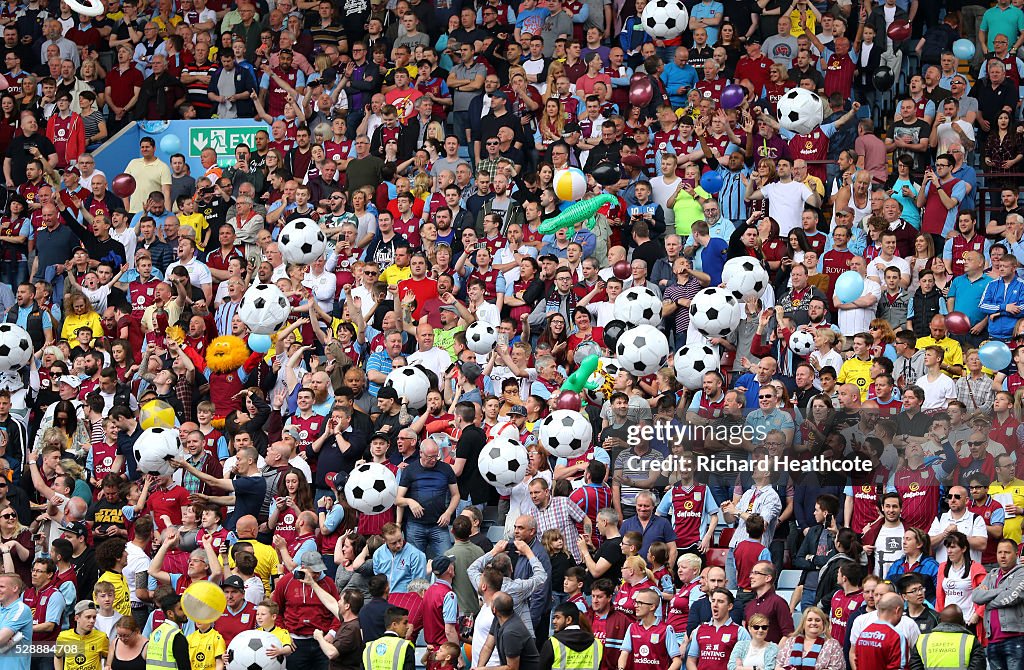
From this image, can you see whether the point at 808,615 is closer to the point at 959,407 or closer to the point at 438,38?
the point at 959,407

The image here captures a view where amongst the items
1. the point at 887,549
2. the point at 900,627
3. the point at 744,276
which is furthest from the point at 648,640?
→ the point at 744,276

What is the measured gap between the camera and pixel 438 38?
25.3 meters

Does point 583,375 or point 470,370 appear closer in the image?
point 583,375

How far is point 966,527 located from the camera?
16.1 meters

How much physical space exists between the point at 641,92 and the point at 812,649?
9.74 metres

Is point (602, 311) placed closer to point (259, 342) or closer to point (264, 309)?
point (264, 309)

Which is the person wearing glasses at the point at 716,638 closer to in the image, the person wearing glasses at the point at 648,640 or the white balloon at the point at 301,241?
the person wearing glasses at the point at 648,640

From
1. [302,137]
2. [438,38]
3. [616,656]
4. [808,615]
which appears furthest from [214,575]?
[438,38]

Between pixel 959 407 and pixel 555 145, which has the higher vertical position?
pixel 555 145

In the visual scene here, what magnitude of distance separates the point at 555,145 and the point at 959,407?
6457mm

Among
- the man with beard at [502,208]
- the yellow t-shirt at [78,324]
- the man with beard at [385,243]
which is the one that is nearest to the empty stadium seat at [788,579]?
the man with beard at [502,208]

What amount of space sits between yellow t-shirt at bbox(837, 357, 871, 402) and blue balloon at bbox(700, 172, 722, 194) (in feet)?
11.6

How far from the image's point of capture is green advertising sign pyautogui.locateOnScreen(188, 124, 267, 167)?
24797 mm

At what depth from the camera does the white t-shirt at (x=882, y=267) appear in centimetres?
1980
